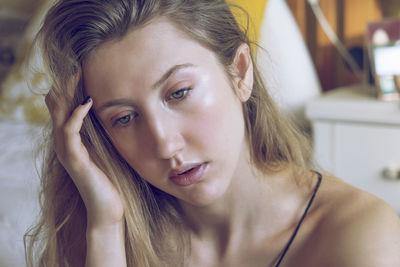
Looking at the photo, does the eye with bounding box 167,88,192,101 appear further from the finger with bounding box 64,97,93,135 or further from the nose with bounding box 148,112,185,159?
the finger with bounding box 64,97,93,135

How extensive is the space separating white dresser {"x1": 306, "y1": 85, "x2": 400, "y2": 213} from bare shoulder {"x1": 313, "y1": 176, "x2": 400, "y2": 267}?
0.46m

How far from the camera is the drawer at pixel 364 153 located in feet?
4.27

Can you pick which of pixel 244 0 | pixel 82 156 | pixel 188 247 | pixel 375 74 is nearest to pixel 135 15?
pixel 82 156

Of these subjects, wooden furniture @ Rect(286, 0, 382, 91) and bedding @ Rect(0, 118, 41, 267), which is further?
wooden furniture @ Rect(286, 0, 382, 91)

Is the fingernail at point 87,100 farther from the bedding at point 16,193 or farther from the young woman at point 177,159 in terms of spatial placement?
the bedding at point 16,193

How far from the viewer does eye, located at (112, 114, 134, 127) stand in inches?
32.3

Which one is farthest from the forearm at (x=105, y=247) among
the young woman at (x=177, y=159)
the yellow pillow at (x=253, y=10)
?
the yellow pillow at (x=253, y=10)

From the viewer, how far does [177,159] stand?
2.63 ft

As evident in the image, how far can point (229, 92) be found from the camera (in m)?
0.88

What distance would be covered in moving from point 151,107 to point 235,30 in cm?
28

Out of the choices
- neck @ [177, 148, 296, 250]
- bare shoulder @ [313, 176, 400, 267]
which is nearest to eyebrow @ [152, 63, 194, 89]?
neck @ [177, 148, 296, 250]

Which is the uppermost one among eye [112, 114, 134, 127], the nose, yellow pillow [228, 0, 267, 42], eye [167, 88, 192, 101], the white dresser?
yellow pillow [228, 0, 267, 42]

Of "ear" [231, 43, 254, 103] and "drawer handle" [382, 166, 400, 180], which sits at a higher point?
"ear" [231, 43, 254, 103]

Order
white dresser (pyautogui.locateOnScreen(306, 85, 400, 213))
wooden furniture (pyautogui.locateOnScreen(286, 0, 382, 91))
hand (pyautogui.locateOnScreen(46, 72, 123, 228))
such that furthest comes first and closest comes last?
wooden furniture (pyautogui.locateOnScreen(286, 0, 382, 91)) < white dresser (pyautogui.locateOnScreen(306, 85, 400, 213)) < hand (pyautogui.locateOnScreen(46, 72, 123, 228))
